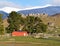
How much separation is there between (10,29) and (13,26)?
2428mm

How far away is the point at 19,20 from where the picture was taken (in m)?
126

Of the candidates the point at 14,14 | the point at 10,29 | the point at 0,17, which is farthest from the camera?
the point at 14,14

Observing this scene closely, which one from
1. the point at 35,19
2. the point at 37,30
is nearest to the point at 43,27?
the point at 37,30

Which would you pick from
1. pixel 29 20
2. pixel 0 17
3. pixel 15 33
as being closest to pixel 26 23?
pixel 29 20

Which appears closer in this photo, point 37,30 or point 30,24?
point 37,30

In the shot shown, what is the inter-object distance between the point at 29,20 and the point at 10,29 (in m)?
14.5

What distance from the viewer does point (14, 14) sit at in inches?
4914

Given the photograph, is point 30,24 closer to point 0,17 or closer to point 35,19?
point 35,19

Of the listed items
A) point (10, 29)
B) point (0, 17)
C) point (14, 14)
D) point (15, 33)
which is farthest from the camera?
point (14, 14)

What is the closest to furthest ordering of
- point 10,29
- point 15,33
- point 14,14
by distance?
point 15,33 < point 10,29 < point 14,14

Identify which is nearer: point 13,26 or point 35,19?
point 13,26

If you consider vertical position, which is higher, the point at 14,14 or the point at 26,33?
the point at 14,14

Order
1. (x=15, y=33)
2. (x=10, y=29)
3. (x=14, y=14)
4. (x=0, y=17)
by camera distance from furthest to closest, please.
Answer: (x=14, y=14), (x=10, y=29), (x=15, y=33), (x=0, y=17)

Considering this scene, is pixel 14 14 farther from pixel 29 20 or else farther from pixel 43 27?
pixel 43 27
